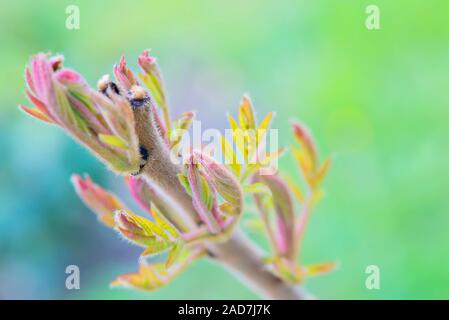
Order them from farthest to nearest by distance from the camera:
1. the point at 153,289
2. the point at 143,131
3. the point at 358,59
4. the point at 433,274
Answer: the point at 358,59 < the point at 433,274 < the point at 153,289 < the point at 143,131

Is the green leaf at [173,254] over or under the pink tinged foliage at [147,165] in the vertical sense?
under

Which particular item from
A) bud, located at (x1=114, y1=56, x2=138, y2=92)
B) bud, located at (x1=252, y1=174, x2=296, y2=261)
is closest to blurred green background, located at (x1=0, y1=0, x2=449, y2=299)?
bud, located at (x1=252, y1=174, x2=296, y2=261)

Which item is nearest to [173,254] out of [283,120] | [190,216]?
[190,216]

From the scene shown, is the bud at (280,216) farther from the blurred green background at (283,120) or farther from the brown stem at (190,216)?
the blurred green background at (283,120)

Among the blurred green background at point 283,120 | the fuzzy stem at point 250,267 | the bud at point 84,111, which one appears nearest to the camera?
the bud at point 84,111

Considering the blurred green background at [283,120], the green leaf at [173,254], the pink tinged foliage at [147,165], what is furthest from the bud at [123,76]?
the blurred green background at [283,120]

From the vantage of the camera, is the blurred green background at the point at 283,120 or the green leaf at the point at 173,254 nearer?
the green leaf at the point at 173,254
